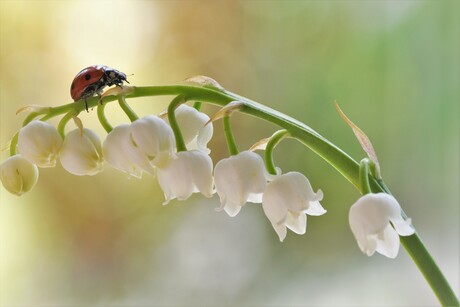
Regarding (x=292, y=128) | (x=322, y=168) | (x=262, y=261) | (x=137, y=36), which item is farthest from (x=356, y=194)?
(x=292, y=128)

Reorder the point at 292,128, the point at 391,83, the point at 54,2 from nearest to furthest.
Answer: the point at 292,128 < the point at 54,2 < the point at 391,83

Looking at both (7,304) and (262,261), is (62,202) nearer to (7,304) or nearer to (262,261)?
(7,304)

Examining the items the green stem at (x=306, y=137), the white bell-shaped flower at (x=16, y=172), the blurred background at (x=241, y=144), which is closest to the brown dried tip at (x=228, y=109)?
the green stem at (x=306, y=137)

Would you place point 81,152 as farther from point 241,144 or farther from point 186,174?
point 241,144

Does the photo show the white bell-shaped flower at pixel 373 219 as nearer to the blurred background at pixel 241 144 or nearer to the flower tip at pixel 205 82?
the flower tip at pixel 205 82

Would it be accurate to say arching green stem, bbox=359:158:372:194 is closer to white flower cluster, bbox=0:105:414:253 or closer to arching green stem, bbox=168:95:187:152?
white flower cluster, bbox=0:105:414:253

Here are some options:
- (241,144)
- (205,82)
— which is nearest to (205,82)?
(205,82)
